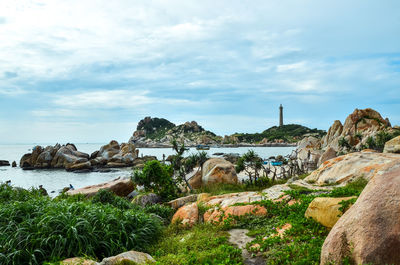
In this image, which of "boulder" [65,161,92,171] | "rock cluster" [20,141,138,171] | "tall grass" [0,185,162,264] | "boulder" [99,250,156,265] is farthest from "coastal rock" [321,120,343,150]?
"boulder" [99,250,156,265]

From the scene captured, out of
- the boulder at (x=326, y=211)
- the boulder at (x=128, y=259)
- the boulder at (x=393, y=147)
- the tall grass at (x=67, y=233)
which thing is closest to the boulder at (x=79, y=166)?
the boulder at (x=393, y=147)

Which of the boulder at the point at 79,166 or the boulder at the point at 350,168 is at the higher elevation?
the boulder at the point at 350,168

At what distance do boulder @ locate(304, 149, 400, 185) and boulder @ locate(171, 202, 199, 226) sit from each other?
29.0 ft

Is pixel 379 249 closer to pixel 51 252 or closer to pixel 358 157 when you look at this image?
pixel 51 252

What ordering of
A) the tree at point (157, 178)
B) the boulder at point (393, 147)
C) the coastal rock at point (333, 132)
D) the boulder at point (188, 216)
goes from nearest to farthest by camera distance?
1. the boulder at point (188, 216)
2. the tree at point (157, 178)
3. the boulder at point (393, 147)
4. the coastal rock at point (333, 132)

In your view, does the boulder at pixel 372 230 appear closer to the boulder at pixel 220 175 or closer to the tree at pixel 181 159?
the boulder at pixel 220 175

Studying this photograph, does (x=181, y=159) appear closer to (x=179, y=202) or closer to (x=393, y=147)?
(x=179, y=202)

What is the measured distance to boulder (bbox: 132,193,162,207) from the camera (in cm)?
1705

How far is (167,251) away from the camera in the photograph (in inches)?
331

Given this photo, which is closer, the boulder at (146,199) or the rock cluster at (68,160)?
the boulder at (146,199)

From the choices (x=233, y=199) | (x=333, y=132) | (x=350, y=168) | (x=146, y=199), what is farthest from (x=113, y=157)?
(x=333, y=132)

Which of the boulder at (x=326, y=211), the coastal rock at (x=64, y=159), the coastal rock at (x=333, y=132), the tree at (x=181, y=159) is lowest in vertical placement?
the coastal rock at (x=64, y=159)

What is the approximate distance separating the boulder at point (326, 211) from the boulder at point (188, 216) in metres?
4.57

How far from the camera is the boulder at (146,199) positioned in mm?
17047
